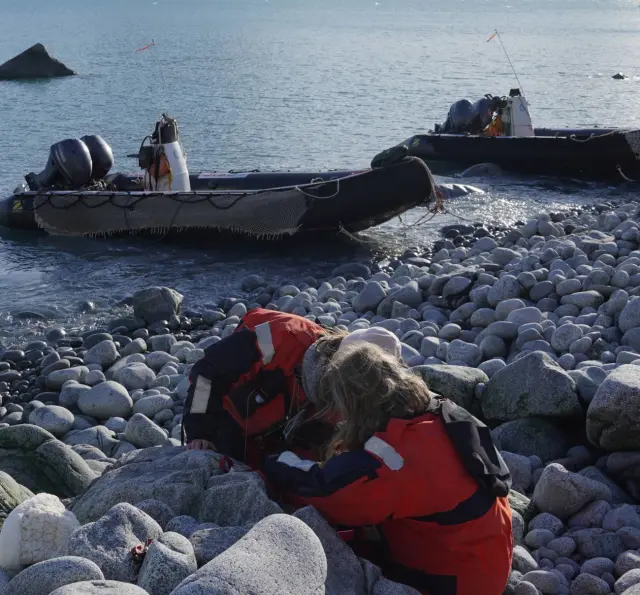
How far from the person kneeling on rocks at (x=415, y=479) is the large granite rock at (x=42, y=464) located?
1847 mm

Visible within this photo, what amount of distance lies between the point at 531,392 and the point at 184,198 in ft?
26.4

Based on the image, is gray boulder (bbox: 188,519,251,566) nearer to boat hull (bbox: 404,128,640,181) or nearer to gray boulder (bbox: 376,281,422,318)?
gray boulder (bbox: 376,281,422,318)

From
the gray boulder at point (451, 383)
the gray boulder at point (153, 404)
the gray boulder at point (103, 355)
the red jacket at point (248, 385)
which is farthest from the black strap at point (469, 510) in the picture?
the gray boulder at point (103, 355)

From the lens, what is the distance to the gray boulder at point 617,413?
4824 millimetres

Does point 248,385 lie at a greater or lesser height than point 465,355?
greater

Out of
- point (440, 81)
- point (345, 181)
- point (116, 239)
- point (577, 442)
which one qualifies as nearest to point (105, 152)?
point (116, 239)

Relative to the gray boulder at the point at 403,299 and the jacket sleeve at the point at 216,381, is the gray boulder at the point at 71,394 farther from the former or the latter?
the jacket sleeve at the point at 216,381

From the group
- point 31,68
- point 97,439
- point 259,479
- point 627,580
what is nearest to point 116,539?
point 259,479

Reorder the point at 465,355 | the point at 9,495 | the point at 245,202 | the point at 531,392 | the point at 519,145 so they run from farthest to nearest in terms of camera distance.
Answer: the point at 519,145 < the point at 245,202 < the point at 465,355 < the point at 531,392 < the point at 9,495

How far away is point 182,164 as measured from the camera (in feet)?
42.9

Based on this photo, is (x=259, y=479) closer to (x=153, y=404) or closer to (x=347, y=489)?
(x=347, y=489)

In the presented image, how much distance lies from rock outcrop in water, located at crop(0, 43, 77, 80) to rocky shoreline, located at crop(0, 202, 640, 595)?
2819 cm

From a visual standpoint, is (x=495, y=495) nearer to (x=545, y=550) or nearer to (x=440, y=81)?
(x=545, y=550)

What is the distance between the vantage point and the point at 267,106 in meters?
27.9
